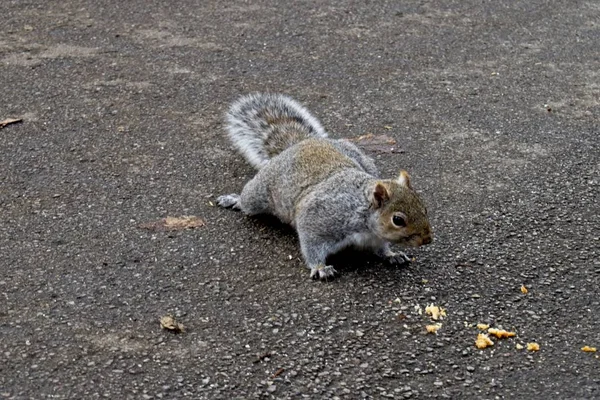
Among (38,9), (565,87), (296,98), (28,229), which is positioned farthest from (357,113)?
(38,9)

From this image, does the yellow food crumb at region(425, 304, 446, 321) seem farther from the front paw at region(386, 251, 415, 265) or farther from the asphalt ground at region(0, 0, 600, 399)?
the front paw at region(386, 251, 415, 265)

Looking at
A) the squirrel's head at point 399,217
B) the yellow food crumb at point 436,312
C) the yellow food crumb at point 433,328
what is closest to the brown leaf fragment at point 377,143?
the squirrel's head at point 399,217

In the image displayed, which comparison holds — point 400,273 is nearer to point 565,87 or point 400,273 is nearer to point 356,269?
point 356,269

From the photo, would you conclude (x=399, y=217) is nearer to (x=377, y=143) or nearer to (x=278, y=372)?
(x=278, y=372)

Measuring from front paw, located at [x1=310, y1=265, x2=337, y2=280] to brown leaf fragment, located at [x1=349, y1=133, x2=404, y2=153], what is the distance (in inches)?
51.9

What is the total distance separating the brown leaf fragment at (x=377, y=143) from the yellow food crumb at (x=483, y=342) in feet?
5.69

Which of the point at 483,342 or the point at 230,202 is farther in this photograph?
the point at 230,202

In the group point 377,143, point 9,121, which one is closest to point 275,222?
point 377,143

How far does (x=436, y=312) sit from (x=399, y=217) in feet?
1.36

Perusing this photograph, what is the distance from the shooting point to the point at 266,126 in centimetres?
466

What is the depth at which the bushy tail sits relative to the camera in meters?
4.61

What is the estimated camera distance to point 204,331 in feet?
10.9

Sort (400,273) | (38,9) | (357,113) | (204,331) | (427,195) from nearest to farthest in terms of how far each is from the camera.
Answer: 1. (204,331)
2. (400,273)
3. (427,195)
4. (357,113)
5. (38,9)

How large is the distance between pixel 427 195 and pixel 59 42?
2997mm
